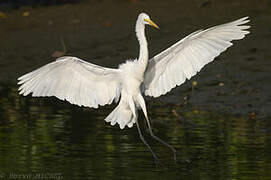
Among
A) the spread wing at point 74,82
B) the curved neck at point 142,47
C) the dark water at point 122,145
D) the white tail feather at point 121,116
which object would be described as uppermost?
the curved neck at point 142,47

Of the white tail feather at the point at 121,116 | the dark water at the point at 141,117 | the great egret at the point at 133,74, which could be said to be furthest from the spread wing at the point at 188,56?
the dark water at the point at 141,117

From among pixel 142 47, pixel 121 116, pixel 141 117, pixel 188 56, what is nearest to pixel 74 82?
pixel 121 116

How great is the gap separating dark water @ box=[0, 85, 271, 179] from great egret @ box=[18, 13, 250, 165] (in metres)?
0.34

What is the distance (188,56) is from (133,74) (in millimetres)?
681

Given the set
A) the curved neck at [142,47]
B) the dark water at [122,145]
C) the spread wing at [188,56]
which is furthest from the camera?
the curved neck at [142,47]

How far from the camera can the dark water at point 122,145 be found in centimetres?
632

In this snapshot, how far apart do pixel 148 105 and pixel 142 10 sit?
498cm

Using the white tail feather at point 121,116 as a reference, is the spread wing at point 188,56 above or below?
above

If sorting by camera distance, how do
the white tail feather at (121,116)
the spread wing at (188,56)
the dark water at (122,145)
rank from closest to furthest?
the dark water at (122,145) < the spread wing at (188,56) < the white tail feather at (121,116)

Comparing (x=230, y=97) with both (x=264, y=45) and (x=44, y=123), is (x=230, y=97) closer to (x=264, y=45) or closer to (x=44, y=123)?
(x=264, y=45)

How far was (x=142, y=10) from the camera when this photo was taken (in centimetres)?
1429

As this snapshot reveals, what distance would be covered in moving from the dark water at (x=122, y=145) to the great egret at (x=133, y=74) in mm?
337

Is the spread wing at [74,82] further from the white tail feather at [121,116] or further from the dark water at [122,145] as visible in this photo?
the dark water at [122,145]

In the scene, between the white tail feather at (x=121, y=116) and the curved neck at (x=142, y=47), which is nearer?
the curved neck at (x=142, y=47)
